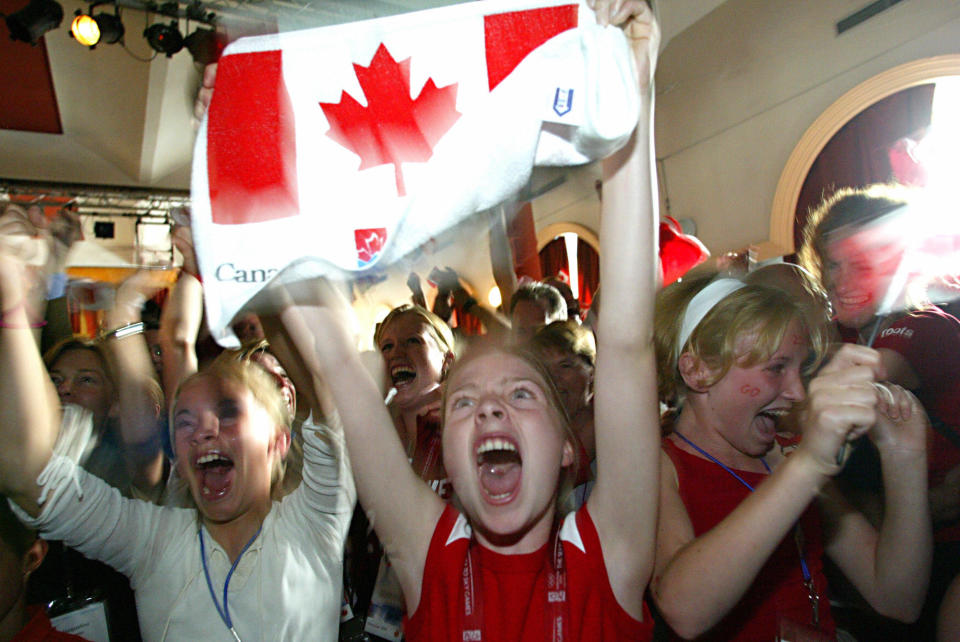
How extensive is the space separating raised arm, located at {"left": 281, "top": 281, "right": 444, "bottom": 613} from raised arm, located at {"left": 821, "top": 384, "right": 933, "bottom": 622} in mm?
688

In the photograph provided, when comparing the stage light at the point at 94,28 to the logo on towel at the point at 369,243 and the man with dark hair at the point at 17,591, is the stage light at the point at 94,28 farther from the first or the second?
the logo on towel at the point at 369,243


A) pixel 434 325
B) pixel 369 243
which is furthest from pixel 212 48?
pixel 434 325

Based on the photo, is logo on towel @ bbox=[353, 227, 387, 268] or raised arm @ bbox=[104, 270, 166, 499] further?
raised arm @ bbox=[104, 270, 166, 499]

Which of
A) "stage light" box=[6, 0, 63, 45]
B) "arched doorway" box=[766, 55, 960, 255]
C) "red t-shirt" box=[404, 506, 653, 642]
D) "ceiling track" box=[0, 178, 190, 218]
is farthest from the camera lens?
"ceiling track" box=[0, 178, 190, 218]

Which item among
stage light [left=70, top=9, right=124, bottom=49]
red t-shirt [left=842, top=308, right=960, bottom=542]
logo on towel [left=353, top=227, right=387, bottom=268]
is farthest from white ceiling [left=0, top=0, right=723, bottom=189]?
logo on towel [left=353, top=227, right=387, bottom=268]

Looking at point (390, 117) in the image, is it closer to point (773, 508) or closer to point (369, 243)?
point (369, 243)

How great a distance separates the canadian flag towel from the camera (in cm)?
81

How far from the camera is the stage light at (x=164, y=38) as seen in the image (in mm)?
5453

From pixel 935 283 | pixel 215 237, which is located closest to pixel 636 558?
pixel 215 237

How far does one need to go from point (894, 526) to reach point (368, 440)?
874 mm

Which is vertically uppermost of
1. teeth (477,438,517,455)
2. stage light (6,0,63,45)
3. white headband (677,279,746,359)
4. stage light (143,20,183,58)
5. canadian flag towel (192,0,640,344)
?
stage light (143,20,183,58)

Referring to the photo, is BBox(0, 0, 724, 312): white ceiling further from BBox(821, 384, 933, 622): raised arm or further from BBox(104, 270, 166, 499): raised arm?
BBox(821, 384, 933, 622): raised arm

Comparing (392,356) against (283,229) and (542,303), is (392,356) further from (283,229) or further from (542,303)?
(283,229)

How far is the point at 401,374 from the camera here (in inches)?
75.7
